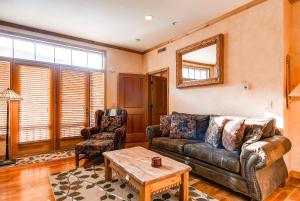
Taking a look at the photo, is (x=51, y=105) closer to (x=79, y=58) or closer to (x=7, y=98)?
(x=7, y=98)

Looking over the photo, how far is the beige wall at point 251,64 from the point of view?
2.71m

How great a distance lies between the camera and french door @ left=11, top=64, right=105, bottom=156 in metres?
3.84

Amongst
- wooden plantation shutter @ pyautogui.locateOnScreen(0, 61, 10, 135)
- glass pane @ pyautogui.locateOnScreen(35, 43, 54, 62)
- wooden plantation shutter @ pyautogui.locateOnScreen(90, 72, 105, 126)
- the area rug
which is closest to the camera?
the area rug

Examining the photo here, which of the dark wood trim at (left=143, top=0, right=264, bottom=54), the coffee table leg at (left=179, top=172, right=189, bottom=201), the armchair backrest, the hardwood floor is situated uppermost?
the dark wood trim at (left=143, top=0, right=264, bottom=54)

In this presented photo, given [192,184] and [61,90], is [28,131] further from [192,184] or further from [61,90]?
[192,184]

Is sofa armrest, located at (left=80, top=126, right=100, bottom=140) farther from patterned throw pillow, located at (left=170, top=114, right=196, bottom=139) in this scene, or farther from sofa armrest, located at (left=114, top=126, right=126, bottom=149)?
patterned throw pillow, located at (left=170, top=114, right=196, bottom=139)

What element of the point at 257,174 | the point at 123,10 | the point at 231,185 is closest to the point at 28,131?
the point at 123,10

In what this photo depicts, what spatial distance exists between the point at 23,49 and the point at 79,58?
121 centimetres

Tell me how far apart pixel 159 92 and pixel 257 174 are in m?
4.14

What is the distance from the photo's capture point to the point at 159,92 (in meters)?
5.93

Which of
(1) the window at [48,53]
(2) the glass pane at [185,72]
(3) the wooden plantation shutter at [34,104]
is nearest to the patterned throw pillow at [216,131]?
(2) the glass pane at [185,72]

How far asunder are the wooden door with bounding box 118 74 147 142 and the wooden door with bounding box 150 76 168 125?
1.13 feet

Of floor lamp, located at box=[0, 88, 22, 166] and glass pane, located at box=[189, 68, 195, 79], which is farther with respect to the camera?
glass pane, located at box=[189, 68, 195, 79]

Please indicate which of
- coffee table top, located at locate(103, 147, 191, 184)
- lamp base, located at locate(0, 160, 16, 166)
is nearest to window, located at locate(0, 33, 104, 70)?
lamp base, located at locate(0, 160, 16, 166)
